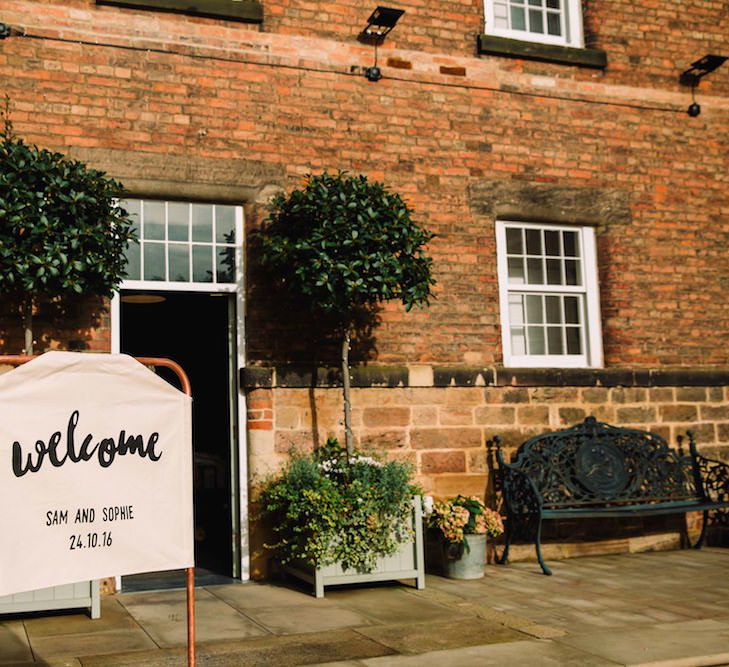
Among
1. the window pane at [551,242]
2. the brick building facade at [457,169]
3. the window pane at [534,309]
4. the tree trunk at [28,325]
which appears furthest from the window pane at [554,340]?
the tree trunk at [28,325]

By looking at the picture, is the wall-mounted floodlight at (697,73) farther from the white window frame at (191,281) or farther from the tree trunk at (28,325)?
the tree trunk at (28,325)

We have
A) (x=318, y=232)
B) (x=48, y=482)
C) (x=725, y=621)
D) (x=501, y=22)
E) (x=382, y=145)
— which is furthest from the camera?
(x=501, y=22)

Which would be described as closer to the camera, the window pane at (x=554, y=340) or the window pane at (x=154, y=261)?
the window pane at (x=154, y=261)

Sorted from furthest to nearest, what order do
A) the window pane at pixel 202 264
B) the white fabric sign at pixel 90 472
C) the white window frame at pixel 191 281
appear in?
the window pane at pixel 202 264, the white window frame at pixel 191 281, the white fabric sign at pixel 90 472

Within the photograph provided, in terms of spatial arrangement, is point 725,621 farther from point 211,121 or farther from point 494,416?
point 211,121

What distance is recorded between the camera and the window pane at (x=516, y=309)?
9.04 m

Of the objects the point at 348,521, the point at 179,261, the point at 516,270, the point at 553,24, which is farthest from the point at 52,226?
the point at 553,24

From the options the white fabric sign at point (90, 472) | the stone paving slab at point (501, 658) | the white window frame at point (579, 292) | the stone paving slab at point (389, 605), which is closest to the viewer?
the white fabric sign at point (90, 472)

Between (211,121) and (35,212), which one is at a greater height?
(211,121)

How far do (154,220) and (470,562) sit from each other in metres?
3.95

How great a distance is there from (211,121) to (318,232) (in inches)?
63.8

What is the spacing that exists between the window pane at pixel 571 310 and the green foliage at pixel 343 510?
276 centimetres

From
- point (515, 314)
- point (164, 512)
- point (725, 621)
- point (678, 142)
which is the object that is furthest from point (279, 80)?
point (725, 621)

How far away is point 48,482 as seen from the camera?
3906 millimetres
